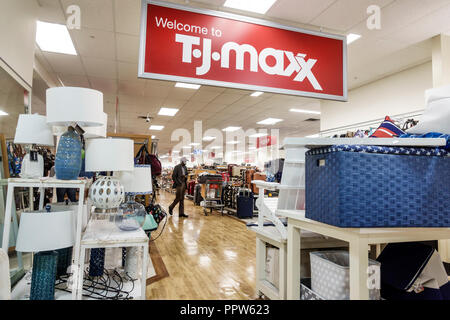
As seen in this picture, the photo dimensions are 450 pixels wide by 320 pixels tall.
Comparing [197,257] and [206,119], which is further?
[206,119]

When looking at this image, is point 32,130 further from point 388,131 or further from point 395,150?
point 388,131

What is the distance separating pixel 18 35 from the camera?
2584 mm

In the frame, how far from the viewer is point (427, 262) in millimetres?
1312

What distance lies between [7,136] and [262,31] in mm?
2264

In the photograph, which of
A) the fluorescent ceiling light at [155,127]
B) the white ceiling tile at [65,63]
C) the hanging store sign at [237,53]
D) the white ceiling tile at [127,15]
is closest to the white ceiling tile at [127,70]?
the white ceiling tile at [65,63]

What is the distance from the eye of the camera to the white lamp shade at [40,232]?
1.44 m

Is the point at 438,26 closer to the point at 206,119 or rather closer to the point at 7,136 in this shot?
the point at 7,136

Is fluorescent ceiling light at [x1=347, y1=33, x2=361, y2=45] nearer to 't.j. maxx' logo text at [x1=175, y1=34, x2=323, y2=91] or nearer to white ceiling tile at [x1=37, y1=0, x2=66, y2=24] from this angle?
't.j. maxx' logo text at [x1=175, y1=34, x2=323, y2=91]

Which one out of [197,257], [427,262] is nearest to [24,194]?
[197,257]

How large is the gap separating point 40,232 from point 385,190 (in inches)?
67.1

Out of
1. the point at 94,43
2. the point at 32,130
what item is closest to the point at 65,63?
the point at 94,43

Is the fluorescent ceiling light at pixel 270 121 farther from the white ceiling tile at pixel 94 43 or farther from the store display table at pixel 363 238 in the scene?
the store display table at pixel 363 238

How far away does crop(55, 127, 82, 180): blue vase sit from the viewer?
5.50 ft

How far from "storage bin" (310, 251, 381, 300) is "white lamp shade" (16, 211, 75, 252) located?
1401 millimetres
